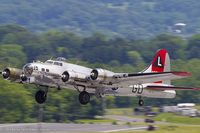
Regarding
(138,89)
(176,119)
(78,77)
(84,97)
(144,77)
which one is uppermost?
(144,77)

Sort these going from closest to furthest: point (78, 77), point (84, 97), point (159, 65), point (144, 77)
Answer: point (78, 77) → point (144, 77) → point (84, 97) → point (159, 65)

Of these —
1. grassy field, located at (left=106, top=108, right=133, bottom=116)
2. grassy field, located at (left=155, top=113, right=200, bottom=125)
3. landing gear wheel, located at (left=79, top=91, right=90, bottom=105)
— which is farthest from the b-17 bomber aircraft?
grassy field, located at (left=106, top=108, right=133, bottom=116)

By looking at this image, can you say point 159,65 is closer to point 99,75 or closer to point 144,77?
point 144,77

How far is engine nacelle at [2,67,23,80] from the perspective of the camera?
54.6 meters

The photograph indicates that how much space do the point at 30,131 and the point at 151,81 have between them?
38.4m

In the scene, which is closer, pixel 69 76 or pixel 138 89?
pixel 69 76

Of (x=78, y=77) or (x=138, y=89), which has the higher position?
(x=78, y=77)

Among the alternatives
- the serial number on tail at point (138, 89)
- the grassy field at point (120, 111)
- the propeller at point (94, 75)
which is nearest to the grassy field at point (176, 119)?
the grassy field at point (120, 111)

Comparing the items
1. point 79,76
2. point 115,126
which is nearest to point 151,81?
point 79,76

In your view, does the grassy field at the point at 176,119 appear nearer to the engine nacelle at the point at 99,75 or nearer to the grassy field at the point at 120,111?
the grassy field at the point at 120,111

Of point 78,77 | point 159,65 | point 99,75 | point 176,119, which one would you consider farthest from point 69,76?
point 176,119

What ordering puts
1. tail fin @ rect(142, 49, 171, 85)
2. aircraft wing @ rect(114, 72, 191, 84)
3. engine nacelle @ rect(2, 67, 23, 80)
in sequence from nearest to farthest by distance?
aircraft wing @ rect(114, 72, 191, 84), engine nacelle @ rect(2, 67, 23, 80), tail fin @ rect(142, 49, 171, 85)

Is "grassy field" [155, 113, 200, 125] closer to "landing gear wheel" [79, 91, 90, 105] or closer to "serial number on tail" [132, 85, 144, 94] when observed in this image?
"serial number on tail" [132, 85, 144, 94]

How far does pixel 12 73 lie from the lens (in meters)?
54.7
